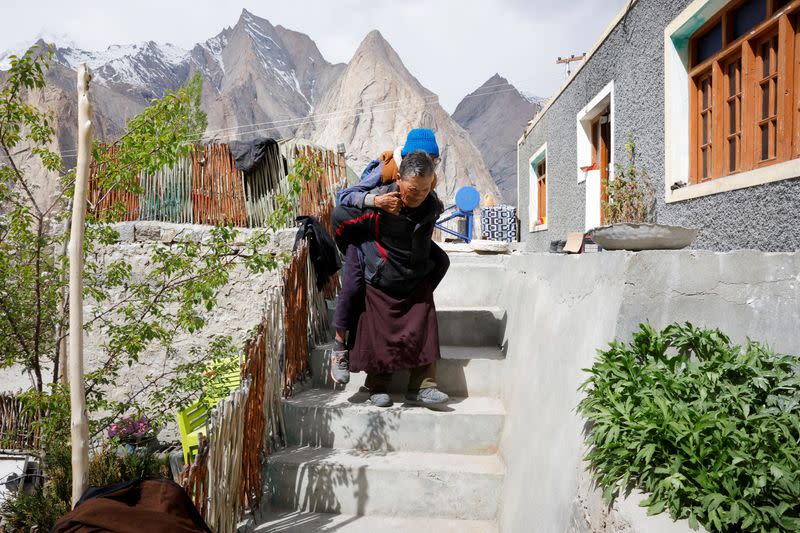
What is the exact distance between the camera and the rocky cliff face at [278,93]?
37.7 meters

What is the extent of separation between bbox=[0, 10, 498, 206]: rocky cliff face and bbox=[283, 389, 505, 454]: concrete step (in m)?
27.3

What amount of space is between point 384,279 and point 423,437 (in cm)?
96

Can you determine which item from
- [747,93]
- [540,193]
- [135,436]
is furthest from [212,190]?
[540,193]

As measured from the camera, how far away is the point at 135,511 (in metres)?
1.32

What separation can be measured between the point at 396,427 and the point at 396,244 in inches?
42.7

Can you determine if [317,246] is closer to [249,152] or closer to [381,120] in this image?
[249,152]

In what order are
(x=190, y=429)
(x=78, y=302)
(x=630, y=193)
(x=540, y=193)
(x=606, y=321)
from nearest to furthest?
1. (x=78, y=302)
2. (x=606, y=321)
3. (x=190, y=429)
4. (x=630, y=193)
5. (x=540, y=193)

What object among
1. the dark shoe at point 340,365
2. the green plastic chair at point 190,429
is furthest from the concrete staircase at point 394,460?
the green plastic chair at point 190,429

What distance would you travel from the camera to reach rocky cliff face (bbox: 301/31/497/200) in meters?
37.4

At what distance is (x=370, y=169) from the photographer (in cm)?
363

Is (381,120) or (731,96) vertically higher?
(381,120)

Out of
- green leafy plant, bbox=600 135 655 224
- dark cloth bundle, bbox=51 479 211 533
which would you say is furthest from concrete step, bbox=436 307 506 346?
dark cloth bundle, bbox=51 479 211 533

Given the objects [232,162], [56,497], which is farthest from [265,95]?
[56,497]

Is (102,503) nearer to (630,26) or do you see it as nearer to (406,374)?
(406,374)
